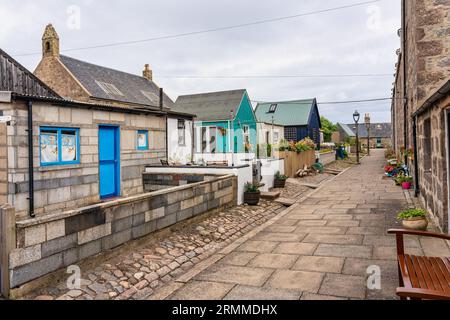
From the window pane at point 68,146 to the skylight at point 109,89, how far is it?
15264 mm

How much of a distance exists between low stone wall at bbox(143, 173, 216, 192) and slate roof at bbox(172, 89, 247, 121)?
43.9 feet

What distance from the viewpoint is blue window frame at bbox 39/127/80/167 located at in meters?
8.89

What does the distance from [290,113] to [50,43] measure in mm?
22260

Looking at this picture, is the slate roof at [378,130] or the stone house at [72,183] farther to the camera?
the slate roof at [378,130]

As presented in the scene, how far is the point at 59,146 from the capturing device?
9.26 m

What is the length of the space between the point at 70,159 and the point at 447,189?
8.85m

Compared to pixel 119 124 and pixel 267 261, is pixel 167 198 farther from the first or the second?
pixel 119 124

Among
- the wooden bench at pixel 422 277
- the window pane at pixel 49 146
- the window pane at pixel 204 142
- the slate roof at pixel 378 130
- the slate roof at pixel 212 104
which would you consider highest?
the slate roof at pixel 378 130

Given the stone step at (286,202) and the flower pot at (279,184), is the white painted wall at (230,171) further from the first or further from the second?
the flower pot at (279,184)

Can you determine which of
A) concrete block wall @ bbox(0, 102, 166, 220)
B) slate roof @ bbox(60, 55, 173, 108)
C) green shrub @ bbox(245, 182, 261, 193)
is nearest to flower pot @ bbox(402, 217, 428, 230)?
green shrub @ bbox(245, 182, 261, 193)

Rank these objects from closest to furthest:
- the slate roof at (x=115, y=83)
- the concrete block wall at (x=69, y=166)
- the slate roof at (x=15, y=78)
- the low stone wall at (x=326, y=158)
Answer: the concrete block wall at (x=69, y=166) → the slate roof at (x=15, y=78) → the slate roof at (x=115, y=83) → the low stone wall at (x=326, y=158)

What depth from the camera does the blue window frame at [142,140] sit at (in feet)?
39.3

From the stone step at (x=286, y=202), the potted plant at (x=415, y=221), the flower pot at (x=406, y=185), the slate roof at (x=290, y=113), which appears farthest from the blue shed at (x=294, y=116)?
the potted plant at (x=415, y=221)
